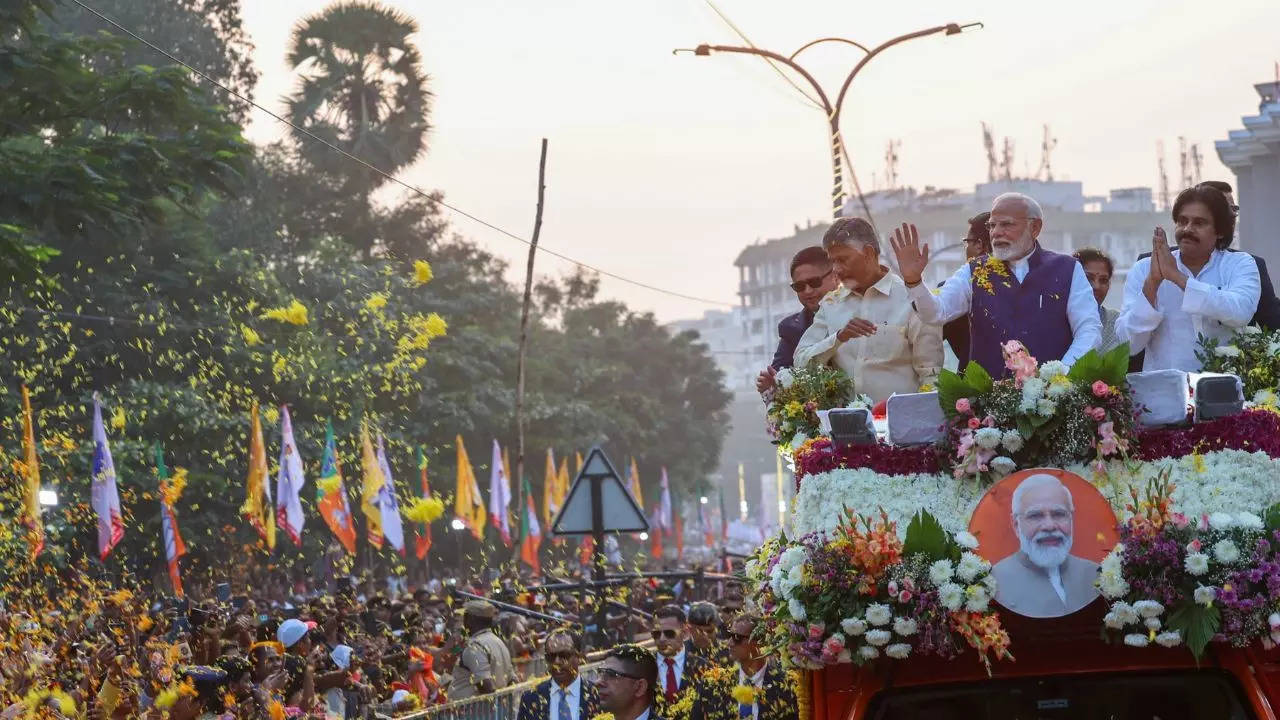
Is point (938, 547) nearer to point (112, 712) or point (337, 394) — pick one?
point (112, 712)

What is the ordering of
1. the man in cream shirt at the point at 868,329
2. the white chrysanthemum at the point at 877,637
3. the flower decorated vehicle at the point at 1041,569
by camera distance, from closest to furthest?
1. the flower decorated vehicle at the point at 1041,569
2. the white chrysanthemum at the point at 877,637
3. the man in cream shirt at the point at 868,329

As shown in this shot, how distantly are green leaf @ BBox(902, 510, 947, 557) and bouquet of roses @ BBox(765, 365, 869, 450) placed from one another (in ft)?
3.91

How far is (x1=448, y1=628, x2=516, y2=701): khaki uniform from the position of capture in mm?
13734

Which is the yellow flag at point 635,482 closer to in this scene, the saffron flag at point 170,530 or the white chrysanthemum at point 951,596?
the saffron flag at point 170,530

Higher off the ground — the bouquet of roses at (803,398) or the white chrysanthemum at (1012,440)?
the bouquet of roses at (803,398)

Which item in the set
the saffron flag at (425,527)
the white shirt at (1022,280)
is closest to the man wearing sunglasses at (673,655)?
the white shirt at (1022,280)

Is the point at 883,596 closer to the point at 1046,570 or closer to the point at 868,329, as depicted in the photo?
the point at 1046,570

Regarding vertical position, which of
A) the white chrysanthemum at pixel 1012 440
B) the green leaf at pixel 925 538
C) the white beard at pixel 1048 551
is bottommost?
the white beard at pixel 1048 551

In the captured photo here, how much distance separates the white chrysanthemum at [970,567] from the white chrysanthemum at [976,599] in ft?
0.13

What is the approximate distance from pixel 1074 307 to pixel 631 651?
8.24 ft

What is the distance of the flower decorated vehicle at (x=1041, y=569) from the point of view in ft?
20.0

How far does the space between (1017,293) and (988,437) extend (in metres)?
1.18

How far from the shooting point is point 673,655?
1145 centimetres

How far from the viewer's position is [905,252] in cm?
728
